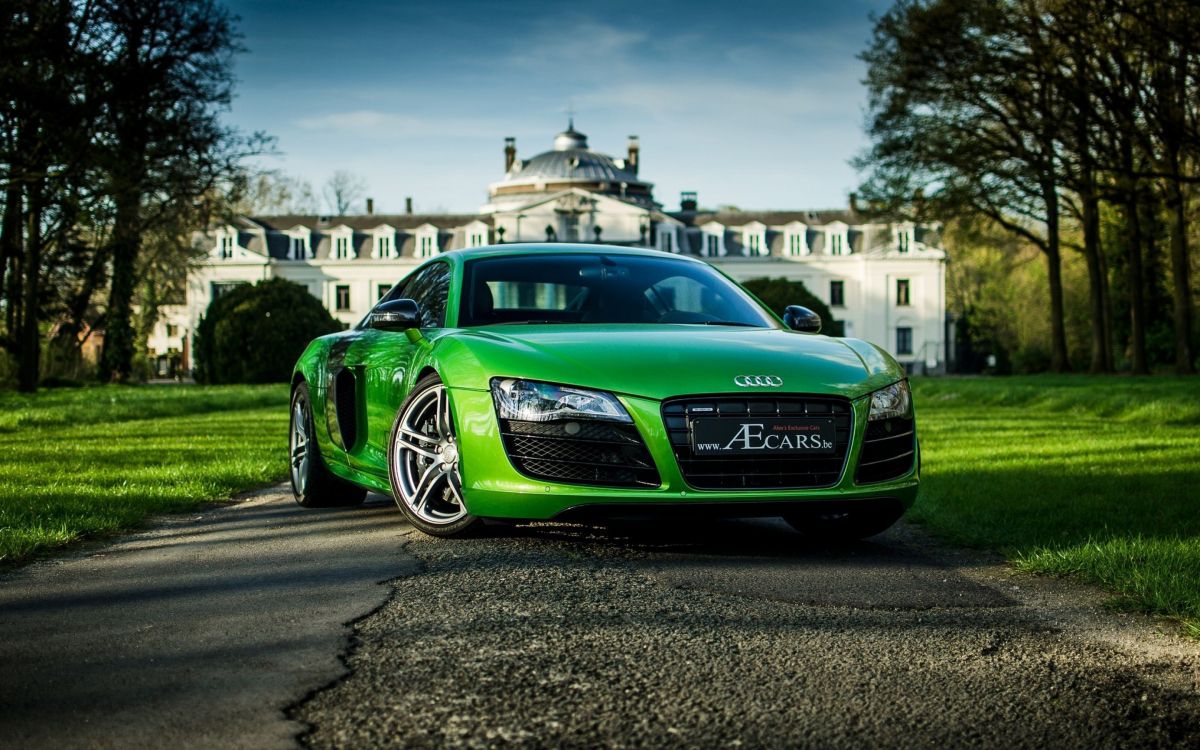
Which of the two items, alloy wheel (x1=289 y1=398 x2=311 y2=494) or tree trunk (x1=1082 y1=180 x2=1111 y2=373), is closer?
alloy wheel (x1=289 y1=398 x2=311 y2=494)

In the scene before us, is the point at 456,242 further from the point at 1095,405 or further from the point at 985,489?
the point at 985,489

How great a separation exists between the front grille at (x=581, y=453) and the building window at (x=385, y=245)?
298 ft

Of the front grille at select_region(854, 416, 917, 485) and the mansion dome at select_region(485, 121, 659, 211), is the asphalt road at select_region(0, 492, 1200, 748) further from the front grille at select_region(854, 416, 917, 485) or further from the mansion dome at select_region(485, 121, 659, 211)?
the mansion dome at select_region(485, 121, 659, 211)

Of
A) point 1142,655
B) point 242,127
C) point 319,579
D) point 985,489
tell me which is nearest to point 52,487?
point 319,579

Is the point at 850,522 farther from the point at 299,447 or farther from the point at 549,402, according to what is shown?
the point at 299,447

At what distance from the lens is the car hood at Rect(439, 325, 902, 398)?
17.9 feet

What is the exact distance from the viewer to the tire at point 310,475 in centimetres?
780

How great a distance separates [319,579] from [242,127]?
25.9 m

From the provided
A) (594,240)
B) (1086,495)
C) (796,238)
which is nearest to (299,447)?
(1086,495)

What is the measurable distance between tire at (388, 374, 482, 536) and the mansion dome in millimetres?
87001

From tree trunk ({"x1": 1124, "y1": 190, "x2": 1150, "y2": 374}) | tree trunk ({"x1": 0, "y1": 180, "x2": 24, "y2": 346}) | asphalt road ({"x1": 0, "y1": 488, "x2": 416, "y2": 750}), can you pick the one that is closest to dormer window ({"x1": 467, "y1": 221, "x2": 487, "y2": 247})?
tree trunk ({"x1": 1124, "y1": 190, "x2": 1150, "y2": 374})

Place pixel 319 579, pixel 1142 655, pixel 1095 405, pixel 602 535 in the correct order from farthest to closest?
pixel 1095 405, pixel 602 535, pixel 319 579, pixel 1142 655

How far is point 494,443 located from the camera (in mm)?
5531

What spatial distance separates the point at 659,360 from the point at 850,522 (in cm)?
135
